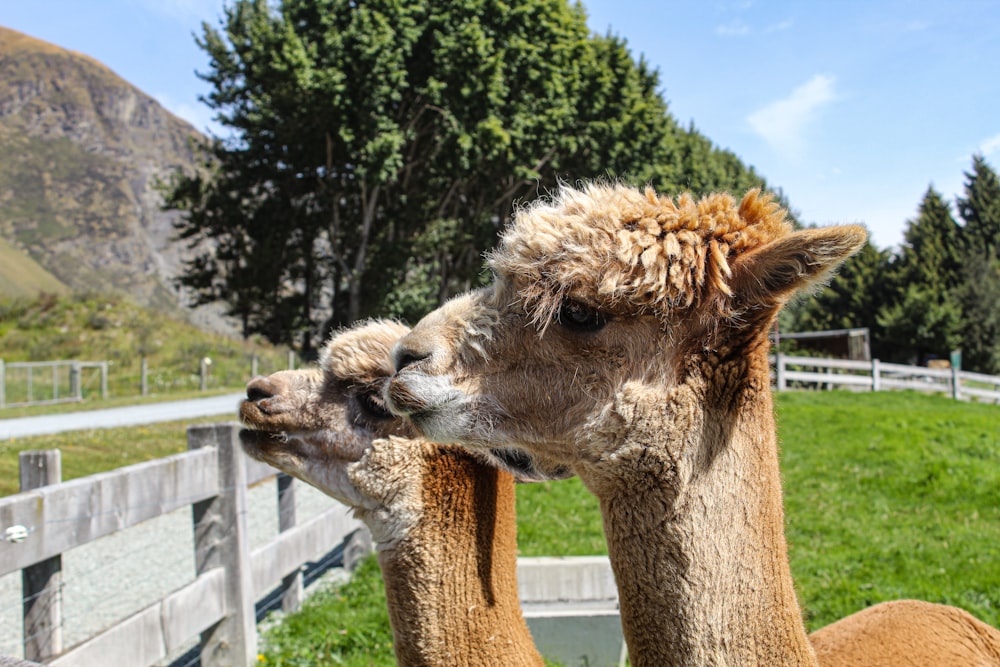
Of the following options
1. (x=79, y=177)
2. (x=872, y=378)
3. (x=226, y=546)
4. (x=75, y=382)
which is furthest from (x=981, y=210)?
(x=79, y=177)

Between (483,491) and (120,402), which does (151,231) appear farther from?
(483,491)

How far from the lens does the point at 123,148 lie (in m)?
167

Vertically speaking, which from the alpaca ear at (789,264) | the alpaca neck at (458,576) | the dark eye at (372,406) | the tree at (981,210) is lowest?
the alpaca neck at (458,576)

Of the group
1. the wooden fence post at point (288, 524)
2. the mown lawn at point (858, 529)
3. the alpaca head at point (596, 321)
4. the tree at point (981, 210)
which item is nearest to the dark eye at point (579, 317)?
the alpaca head at point (596, 321)

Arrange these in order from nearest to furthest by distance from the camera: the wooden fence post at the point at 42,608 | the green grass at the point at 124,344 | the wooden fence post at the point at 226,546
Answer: the wooden fence post at the point at 42,608 → the wooden fence post at the point at 226,546 → the green grass at the point at 124,344

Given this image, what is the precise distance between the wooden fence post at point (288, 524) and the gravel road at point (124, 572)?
1.13m

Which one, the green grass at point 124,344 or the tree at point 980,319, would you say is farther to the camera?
the tree at point 980,319

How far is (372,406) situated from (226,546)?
84.0 inches

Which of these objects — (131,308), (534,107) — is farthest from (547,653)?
(131,308)

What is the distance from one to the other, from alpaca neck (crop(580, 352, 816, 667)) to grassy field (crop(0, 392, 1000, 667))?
2641 mm

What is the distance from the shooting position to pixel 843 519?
8852 mm

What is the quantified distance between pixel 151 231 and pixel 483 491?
165640 millimetres

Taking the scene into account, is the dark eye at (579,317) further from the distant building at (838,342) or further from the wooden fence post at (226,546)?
the distant building at (838,342)

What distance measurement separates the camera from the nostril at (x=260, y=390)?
332 cm
